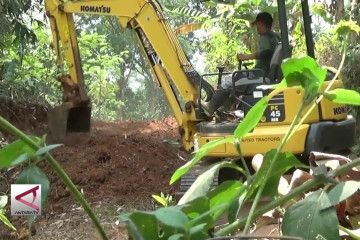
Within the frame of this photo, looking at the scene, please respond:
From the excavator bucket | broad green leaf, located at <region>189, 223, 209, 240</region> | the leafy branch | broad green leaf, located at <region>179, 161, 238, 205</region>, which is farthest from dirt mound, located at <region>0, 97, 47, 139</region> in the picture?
A: broad green leaf, located at <region>189, 223, 209, 240</region>

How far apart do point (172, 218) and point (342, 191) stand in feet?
0.81

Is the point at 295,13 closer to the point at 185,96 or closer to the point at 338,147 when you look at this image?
the point at 185,96

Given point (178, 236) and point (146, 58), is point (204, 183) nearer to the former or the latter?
point (178, 236)

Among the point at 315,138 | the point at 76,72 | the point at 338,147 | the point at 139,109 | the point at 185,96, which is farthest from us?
the point at 139,109

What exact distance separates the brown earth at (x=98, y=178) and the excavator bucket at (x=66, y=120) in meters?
0.19

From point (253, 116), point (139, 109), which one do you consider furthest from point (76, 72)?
point (139, 109)

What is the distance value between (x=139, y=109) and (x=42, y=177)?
37.2m

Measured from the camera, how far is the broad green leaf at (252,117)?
0.91 metres

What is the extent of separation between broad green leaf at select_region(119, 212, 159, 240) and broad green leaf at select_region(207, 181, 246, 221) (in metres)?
0.16

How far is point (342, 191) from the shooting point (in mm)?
821

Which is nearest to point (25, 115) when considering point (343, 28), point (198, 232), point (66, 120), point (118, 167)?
point (66, 120)

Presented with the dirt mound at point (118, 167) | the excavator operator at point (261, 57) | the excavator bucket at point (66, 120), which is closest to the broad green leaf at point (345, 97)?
the excavator operator at point (261, 57)

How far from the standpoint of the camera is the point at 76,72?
32.2 ft

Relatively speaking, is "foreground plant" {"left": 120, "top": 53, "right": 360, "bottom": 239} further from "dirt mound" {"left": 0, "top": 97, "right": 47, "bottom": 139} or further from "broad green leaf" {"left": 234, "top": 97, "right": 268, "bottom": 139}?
"dirt mound" {"left": 0, "top": 97, "right": 47, "bottom": 139}
